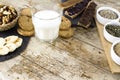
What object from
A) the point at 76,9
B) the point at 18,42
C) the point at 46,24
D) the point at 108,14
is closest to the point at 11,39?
the point at 18,42

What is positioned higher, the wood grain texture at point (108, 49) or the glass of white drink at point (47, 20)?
the glass of white drink at point (47, 20)

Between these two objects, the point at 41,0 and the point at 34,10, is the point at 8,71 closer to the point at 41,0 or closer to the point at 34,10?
the point at 34,10

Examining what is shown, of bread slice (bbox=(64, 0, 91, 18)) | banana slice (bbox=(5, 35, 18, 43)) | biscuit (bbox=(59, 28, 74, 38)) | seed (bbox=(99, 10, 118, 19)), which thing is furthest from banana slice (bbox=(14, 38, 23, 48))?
seed (bbox=(99, 10, 118, 19))

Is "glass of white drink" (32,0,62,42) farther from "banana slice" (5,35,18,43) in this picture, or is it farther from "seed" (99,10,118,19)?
"seed" (99,10,118,19)

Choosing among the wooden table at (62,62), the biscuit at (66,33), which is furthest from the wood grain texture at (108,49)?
the biscuit at (66,33)

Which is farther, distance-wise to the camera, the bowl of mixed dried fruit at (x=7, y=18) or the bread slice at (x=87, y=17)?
the bread slice at (x=87, y=17)

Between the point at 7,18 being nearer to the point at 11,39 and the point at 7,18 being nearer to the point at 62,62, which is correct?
the point at 11,39

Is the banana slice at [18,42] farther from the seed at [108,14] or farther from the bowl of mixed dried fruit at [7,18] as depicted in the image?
the seed at [108,14]
